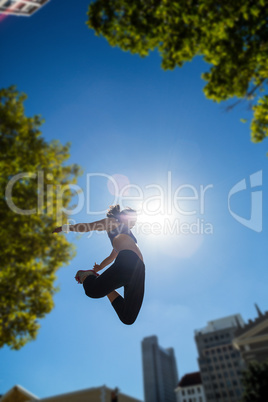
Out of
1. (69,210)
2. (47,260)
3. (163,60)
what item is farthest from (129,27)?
(47,260)

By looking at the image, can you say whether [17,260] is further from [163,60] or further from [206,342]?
[206,342]

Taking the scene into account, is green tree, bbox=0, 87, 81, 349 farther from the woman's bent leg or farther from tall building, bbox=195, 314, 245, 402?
tall building, bbox=195, 314, 245, 402

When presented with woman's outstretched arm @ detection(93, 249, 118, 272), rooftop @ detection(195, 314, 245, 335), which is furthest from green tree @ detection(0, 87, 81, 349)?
rooftop @ detection(195, 314, 245, 335)

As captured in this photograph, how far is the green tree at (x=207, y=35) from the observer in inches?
383

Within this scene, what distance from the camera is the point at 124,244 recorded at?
2.88 meters

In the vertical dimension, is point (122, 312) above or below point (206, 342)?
below

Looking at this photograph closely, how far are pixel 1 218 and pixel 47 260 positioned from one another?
13.0ft

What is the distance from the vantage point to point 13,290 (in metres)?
13.6

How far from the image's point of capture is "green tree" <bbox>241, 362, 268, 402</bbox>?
30000 millimetres

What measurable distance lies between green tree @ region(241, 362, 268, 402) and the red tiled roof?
373 feet

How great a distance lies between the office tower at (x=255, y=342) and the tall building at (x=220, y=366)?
5374 centimetres

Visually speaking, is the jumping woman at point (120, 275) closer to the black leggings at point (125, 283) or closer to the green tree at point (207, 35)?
the black leggings at point (125, 283)

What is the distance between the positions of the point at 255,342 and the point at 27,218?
161ft

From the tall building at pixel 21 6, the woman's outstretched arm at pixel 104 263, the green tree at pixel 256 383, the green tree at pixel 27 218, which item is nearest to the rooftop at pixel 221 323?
the green tree at pixel 256 383
